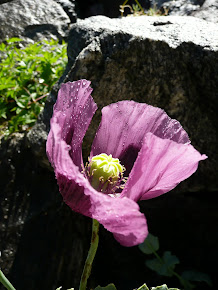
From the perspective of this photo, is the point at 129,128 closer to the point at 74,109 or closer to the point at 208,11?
the point at 74,109

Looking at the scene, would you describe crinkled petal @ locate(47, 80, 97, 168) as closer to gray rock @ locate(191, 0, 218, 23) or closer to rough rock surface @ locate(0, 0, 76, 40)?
gray rock @ locate(191, 0, 218, 23)

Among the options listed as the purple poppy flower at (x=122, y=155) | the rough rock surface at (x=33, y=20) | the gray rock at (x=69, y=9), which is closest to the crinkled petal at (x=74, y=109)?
the purple poppy flower at (x=122, y=155)

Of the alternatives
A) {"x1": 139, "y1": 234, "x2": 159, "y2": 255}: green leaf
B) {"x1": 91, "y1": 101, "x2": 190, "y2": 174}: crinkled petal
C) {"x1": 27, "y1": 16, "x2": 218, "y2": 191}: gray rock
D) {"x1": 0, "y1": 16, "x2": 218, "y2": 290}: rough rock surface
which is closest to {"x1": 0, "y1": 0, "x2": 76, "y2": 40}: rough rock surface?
{"x1": 0, "y1": 16, "x2": 218, "y2": 290}: rough rock surface

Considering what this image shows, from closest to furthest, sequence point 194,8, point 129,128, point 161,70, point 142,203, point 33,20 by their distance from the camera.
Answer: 1. point 129,128
2. point 161,70
3. point 142,203
4. point 194,8
5. point 33,20

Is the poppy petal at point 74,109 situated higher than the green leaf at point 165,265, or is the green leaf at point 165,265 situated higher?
the poppy petal at point 74,109

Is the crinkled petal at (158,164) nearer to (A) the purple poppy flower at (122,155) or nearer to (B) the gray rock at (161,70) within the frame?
(A) the purple poppy flower at (122,155)

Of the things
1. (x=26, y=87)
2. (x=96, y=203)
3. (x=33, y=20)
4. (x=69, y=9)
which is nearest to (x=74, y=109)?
(x=96, y=203)
